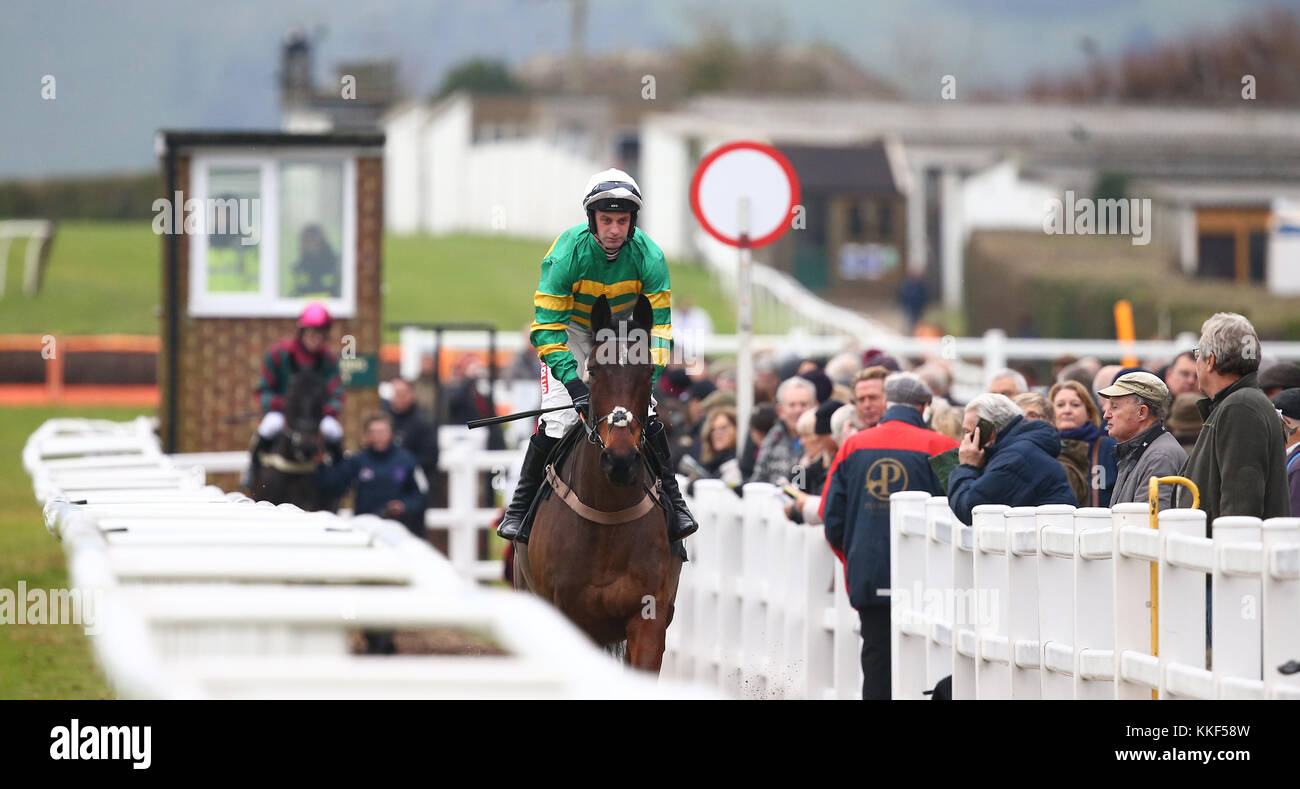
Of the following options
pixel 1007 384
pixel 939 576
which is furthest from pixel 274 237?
pixel 939 576

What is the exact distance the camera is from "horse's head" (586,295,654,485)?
6957 millimetres

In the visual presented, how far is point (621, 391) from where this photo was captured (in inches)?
279

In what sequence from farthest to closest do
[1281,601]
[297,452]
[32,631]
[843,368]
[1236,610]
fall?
[297,452], [843,368], [32,631], [1236,610], [1281,601]

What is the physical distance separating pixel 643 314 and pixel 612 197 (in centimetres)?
53

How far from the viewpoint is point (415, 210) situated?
262 feet

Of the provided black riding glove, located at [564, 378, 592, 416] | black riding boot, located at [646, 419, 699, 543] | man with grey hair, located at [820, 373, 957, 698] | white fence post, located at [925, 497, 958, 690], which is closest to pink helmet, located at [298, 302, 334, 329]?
man with grey hair, located at [820, 373, 957, 698]

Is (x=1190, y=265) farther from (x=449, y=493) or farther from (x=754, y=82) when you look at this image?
(x=754, y=82)

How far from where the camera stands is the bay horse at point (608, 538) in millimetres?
7242

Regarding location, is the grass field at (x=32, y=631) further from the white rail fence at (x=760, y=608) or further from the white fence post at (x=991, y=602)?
the white rail fence at (x=760, y=608)

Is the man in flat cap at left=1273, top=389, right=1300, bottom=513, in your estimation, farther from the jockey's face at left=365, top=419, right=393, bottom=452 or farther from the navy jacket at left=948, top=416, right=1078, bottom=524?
the jockey's face at left=365, top=419, right=393, bottom=452

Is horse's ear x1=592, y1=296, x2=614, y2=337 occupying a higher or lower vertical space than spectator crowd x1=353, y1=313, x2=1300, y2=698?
higher

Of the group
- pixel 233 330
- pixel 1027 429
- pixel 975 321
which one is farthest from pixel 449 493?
pixel 975 321

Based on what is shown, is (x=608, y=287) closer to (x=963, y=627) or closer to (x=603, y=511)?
(x=603, y=511)

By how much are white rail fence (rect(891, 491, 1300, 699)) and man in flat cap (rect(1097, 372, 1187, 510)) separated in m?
0.65
